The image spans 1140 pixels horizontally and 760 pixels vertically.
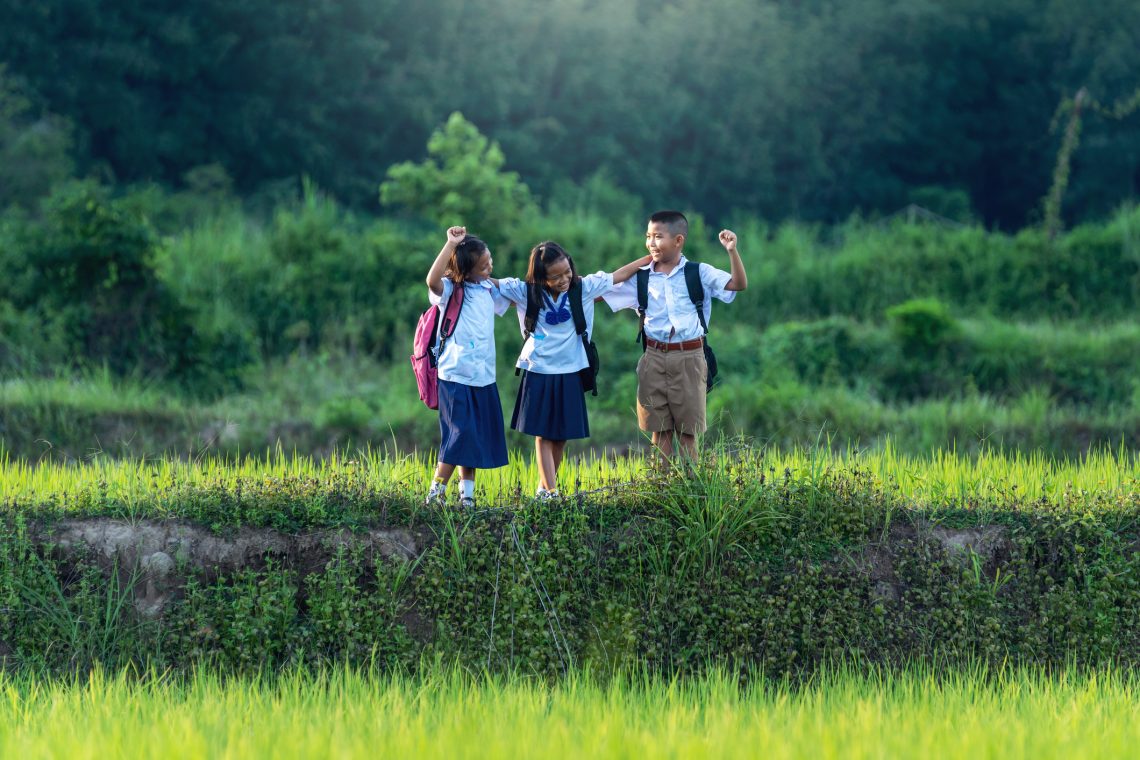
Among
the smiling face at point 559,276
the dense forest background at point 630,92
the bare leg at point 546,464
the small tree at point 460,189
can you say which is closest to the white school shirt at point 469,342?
the smiling face at point 559,276

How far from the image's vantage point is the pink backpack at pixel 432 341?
22.1ft

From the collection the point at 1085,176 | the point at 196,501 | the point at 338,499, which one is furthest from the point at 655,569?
the point at 1085,176

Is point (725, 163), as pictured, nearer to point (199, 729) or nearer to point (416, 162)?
point (416, 162)

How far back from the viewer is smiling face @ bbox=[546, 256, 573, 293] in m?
6.76

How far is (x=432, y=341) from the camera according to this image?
679cm

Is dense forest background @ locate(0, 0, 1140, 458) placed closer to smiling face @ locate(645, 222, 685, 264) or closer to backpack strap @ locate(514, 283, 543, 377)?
backpack strap @ locate(514, 283, 543, 377)

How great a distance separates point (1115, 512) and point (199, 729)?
4.89 metres

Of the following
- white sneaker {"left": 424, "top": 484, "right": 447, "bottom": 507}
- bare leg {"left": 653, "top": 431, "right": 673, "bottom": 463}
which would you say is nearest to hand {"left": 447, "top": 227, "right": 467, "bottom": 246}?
white sneaker {"left": 424, "top": 484, "right": 447, "bottom": 507}

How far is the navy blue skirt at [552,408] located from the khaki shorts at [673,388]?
355mm

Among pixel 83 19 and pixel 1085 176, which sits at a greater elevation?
pixel 83 19

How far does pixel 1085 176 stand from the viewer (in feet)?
85.1

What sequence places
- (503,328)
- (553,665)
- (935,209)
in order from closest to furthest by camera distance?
(553,665)
(503,328)
(935,209)

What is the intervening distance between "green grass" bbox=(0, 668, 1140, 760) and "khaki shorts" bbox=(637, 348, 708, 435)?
1318 mm

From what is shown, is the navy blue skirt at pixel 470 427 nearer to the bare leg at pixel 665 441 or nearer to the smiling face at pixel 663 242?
the bare leg at pixel 665 441
